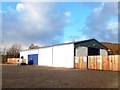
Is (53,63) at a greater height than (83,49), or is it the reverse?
(83,49)

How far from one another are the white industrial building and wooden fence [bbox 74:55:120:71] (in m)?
2.50

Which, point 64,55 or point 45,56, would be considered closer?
point 64,55

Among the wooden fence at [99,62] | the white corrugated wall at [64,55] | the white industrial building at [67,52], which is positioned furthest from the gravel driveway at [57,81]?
the white industrial building at [67,52]

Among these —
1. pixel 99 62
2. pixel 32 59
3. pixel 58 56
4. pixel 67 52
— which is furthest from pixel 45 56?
pixel 99 62

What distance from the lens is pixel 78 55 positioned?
42375mm

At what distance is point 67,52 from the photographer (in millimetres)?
42906

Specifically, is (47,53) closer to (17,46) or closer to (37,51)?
(37,51)

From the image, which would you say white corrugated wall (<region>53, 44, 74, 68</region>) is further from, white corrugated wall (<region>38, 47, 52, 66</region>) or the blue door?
the blue door

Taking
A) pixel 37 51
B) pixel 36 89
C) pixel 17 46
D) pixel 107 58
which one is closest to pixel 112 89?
pixel 36 89

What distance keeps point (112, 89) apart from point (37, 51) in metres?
44.4

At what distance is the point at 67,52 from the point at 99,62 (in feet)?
31.6

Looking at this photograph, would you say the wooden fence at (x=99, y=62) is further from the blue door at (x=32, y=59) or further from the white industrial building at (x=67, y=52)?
the blue door at (x=32, y=59)

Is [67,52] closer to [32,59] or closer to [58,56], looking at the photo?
[58,56]

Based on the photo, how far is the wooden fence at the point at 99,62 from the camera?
31522 mm
